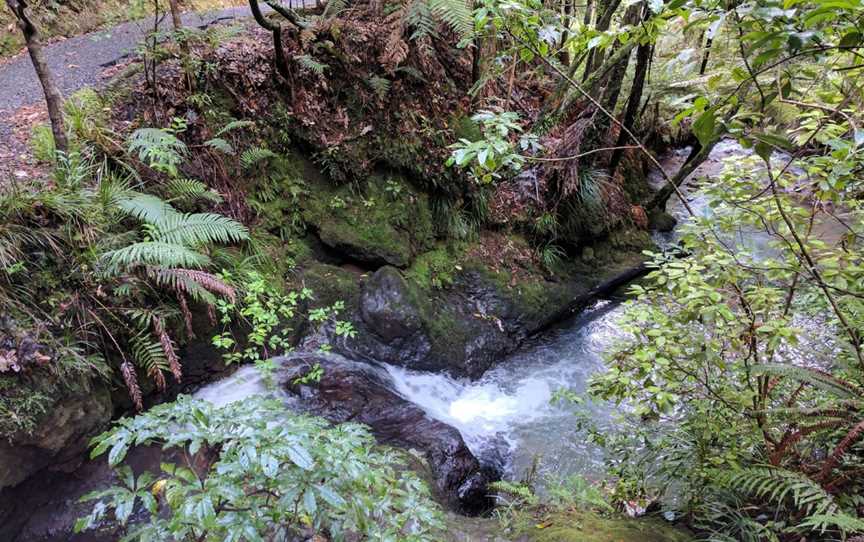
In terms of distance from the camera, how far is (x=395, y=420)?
4094mm

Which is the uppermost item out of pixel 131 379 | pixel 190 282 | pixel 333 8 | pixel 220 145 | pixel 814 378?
pixel 333 8

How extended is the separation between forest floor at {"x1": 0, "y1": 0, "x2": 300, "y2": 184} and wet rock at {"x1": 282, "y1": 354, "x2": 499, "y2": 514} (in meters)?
2.82

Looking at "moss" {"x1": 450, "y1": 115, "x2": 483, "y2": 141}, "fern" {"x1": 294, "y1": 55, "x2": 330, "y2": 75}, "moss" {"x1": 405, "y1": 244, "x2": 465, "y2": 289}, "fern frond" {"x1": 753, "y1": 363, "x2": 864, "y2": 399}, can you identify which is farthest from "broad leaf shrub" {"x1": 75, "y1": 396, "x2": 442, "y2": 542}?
"moss" {"x1": 450, "y1": 115, "x2": 483, "y2": 141}

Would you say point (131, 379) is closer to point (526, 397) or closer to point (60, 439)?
point (60, 439)

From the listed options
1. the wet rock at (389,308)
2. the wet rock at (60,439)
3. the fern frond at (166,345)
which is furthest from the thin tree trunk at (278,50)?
the wet rock at (60,439)

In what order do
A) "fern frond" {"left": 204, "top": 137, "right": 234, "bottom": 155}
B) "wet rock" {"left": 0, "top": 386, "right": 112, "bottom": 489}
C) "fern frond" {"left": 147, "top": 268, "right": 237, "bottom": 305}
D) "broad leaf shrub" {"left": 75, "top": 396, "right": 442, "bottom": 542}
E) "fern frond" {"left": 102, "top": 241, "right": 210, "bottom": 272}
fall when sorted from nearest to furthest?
"broad leaf shrub" {"left": 75, "top": 396, "right": 442, "bottom": 542}
"wet rock" {"left": 0, "top": 386, "right": 112, "bottom": 489}
"fern frond" {"left": 102, "top": 241, "right": 210, "bottom": 272}
"fern frond" {"left": 147, "top": 268, "right": 237, "bottom": 305}
"fern frond" {"left": 204, "top": 137, "right": 234, "bottom": 155}

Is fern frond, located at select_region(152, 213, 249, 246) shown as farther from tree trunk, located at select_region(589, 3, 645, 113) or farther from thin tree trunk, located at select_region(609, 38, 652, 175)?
tree trunk, located at select_region(589, 3, 645, 113)

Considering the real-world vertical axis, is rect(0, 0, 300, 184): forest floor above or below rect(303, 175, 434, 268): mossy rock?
above

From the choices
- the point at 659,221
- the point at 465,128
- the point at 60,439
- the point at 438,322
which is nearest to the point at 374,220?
the point at 438,322

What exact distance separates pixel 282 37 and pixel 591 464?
218 inches

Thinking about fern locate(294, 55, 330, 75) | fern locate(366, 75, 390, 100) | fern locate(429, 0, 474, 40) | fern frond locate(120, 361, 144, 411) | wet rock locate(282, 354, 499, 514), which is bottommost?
wet rock locate(282, 354, 499, 514)

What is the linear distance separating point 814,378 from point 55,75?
24.9 ft

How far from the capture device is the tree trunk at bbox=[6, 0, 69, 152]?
3.22 m

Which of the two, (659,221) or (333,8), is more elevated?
(333,8)
